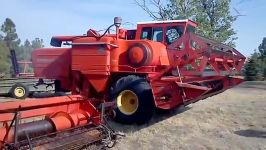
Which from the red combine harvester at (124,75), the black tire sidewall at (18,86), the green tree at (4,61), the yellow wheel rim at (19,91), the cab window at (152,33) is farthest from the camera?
the green tree at (4,61)

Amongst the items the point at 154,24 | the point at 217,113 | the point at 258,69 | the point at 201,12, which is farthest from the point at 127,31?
the point at 258,69

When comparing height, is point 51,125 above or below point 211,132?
above

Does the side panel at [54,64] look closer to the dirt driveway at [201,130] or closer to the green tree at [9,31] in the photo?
the dirt driveway at [201,130]

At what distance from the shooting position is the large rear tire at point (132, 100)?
724 centimetres

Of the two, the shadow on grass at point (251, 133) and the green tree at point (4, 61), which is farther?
the green tree at point (4, 61)

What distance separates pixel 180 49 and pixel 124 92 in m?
1.50

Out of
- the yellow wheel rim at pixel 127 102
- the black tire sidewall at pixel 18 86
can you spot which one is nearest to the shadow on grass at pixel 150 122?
the yellow wheel rim at pixel 127 102

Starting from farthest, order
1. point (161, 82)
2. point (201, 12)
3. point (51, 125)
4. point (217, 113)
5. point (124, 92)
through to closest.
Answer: point (201, 12)
point (217, 113)
point (124, 92)
point (161, 82)
point (51, 125)

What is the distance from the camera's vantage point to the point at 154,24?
894 cm

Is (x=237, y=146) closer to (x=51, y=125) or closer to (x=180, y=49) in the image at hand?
(x=180, y=49)

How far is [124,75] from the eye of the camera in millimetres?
8109

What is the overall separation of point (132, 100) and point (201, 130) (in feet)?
5.16

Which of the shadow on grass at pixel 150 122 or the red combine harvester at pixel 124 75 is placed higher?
the red combine harvester at pixel 124 75

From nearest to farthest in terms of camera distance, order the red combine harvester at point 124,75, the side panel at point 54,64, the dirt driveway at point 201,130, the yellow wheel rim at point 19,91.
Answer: the red combine harvester at point 124,75, the dirt driveway at point 201,130, the side panel at point 54,64, the yellow wheel rim at point 19,91
